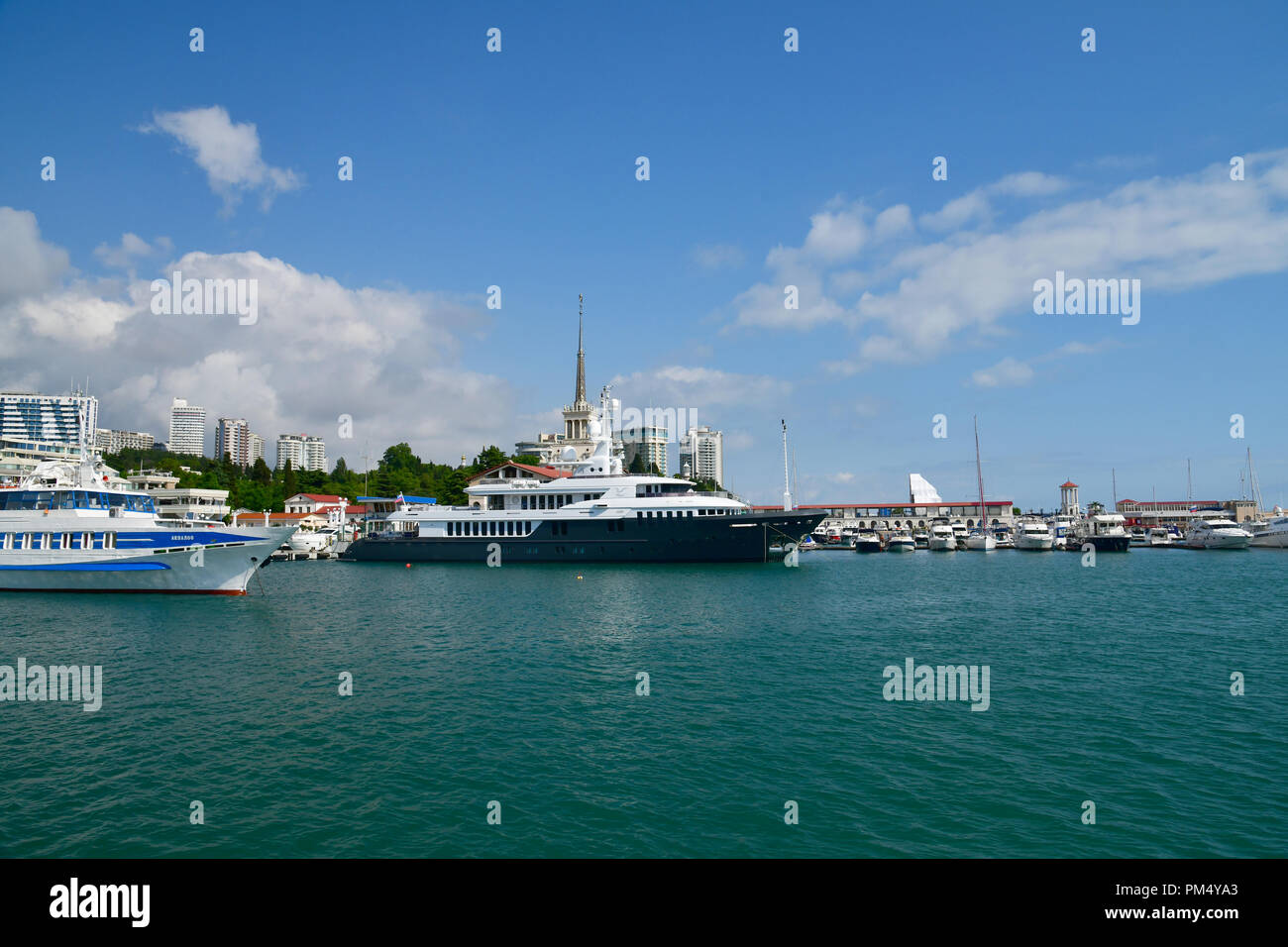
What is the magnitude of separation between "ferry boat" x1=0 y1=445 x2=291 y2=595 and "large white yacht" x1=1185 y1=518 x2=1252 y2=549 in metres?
108

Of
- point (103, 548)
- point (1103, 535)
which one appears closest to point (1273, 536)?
point (1103, 535)

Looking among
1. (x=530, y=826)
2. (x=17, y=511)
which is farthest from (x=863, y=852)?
(x=17, y=511)

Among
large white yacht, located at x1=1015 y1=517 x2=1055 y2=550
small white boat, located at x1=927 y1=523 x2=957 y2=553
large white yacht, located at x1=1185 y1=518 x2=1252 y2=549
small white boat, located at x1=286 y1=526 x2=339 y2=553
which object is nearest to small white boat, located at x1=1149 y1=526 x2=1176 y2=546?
large white yacht, located at x1=1185 y1=518 x2=1252 y2=549

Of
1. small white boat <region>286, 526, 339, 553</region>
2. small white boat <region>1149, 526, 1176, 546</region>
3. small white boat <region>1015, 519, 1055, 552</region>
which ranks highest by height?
small white boat <region>286, 526, 339, 553</region>

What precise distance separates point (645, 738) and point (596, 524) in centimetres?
4304

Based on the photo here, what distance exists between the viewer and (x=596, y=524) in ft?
192

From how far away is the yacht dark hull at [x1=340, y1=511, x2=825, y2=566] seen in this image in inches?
2159

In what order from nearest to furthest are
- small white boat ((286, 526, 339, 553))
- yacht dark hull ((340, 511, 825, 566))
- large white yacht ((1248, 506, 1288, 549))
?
yacht dark hull ((340, 511, 825, 566))
small white boat ((286, 526, 339, 553))
large white yacht ((1248, 506, 1288, 549))

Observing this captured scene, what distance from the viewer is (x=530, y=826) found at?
457 inches

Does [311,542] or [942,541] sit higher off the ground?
[311,542]

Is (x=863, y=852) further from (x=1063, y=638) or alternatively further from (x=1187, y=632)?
(x=1187, y=632)

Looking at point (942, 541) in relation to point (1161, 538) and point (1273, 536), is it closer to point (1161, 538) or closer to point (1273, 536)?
point (1161, 538)

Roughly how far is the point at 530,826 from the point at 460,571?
47483 millimetres

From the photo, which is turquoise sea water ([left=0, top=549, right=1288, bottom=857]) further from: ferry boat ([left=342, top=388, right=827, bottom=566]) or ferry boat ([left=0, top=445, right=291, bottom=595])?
ferry boat ([left=342, top=388, right=827, bottom=566])
